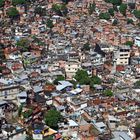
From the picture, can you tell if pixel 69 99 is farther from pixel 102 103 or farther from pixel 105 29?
pixel 105 29

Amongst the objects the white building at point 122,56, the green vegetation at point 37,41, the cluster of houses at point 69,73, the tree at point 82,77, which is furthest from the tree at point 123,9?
the tree at point 82,77

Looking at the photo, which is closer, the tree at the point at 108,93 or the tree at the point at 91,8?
the tree at the point at 108,93

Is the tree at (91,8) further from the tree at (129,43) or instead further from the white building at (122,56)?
the white building at (122,56)

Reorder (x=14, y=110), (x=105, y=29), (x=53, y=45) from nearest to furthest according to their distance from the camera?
1. (x=14, y=110)
2. (x=53, y=45)
3. (x=105, y=29)

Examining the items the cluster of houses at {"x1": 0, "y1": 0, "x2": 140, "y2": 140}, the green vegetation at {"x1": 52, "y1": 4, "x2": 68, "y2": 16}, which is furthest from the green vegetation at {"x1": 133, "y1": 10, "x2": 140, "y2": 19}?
the green vegetation at {"x1": 52, "y1": 4, "x2": 68, "y2": 16}

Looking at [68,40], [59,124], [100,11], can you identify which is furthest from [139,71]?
[100,11]

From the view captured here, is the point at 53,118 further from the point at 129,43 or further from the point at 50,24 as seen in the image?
the point at 50,24

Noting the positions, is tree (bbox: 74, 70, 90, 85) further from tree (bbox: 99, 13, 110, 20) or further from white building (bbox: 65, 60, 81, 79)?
tree (bbox: 99, 13, 110, 20)
